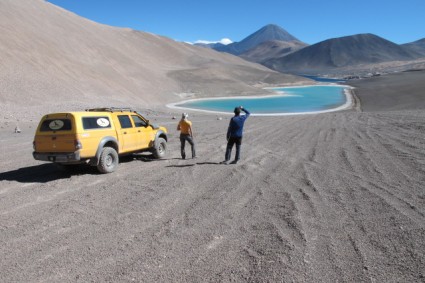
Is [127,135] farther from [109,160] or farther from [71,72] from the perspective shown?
[71,72]

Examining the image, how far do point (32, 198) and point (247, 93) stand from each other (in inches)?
3453

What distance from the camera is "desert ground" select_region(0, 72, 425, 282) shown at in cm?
537

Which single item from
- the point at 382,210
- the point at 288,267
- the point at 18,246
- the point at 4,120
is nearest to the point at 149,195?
the point at 18,246

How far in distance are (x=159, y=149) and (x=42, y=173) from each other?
13.6ft

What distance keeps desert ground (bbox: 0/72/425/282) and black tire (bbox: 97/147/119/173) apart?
0.25 metres

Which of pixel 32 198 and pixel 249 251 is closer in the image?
pixel 249 251

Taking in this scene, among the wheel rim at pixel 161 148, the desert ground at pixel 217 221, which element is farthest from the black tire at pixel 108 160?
the wheel rim at pixel 161 148

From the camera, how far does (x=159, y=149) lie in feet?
46.2

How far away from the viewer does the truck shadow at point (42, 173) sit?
35.1 feet

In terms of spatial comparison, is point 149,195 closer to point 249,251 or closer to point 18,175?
point 249,251

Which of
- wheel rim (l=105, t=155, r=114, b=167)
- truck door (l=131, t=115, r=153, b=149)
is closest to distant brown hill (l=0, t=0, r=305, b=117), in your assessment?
truck door (l=131, t=115, r=153, b=149)

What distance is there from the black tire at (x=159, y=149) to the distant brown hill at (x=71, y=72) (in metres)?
24.8

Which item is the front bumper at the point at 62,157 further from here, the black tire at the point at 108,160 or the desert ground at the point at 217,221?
the black tire at the point at 108,160

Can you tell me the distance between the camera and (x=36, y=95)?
41062 millimetres
